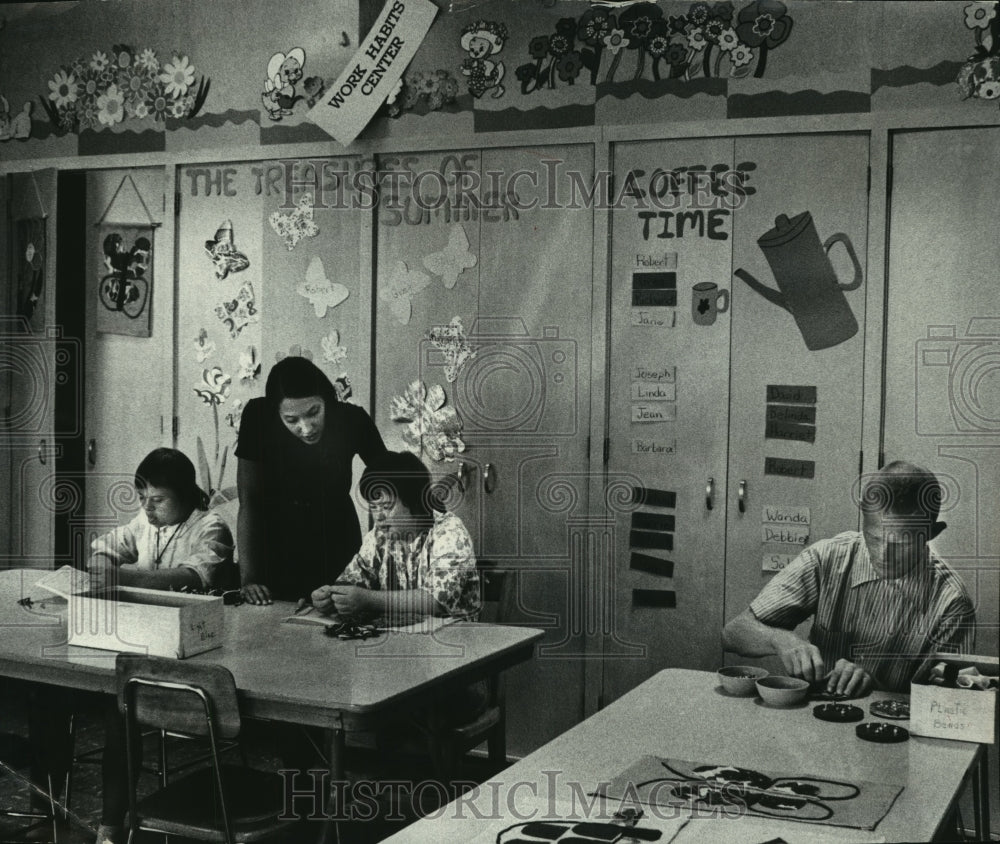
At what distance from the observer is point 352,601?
3.48 metres

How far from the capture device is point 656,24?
394 cm

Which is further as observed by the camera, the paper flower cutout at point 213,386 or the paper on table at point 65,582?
the paper flower cutout at point 213,386

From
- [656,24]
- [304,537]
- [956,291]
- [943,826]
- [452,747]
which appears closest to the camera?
[943,826]

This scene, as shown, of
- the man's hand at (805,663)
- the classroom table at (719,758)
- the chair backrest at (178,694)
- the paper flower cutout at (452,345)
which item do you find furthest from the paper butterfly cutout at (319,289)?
the man's hand at (805,663)

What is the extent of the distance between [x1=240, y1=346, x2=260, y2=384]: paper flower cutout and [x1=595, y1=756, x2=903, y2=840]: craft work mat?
2.89 metres

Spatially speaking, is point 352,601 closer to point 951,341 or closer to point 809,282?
point 809,282

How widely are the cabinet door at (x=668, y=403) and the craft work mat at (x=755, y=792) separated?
1.87 meters

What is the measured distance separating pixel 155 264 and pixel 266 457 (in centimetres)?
93

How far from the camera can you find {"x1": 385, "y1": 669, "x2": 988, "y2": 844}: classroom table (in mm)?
1907

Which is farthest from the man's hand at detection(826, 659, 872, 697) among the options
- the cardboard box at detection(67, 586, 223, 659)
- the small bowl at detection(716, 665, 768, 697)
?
the cardboard box at detection(67, 586, 223, 659)

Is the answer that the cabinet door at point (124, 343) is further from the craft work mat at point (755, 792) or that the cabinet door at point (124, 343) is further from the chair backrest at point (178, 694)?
the craft work mat at point (755, 792)

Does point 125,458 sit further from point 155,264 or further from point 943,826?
point 943,826

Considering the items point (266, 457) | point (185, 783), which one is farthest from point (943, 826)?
point (266, 457)

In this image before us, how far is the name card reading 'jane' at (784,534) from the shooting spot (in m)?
3.87
